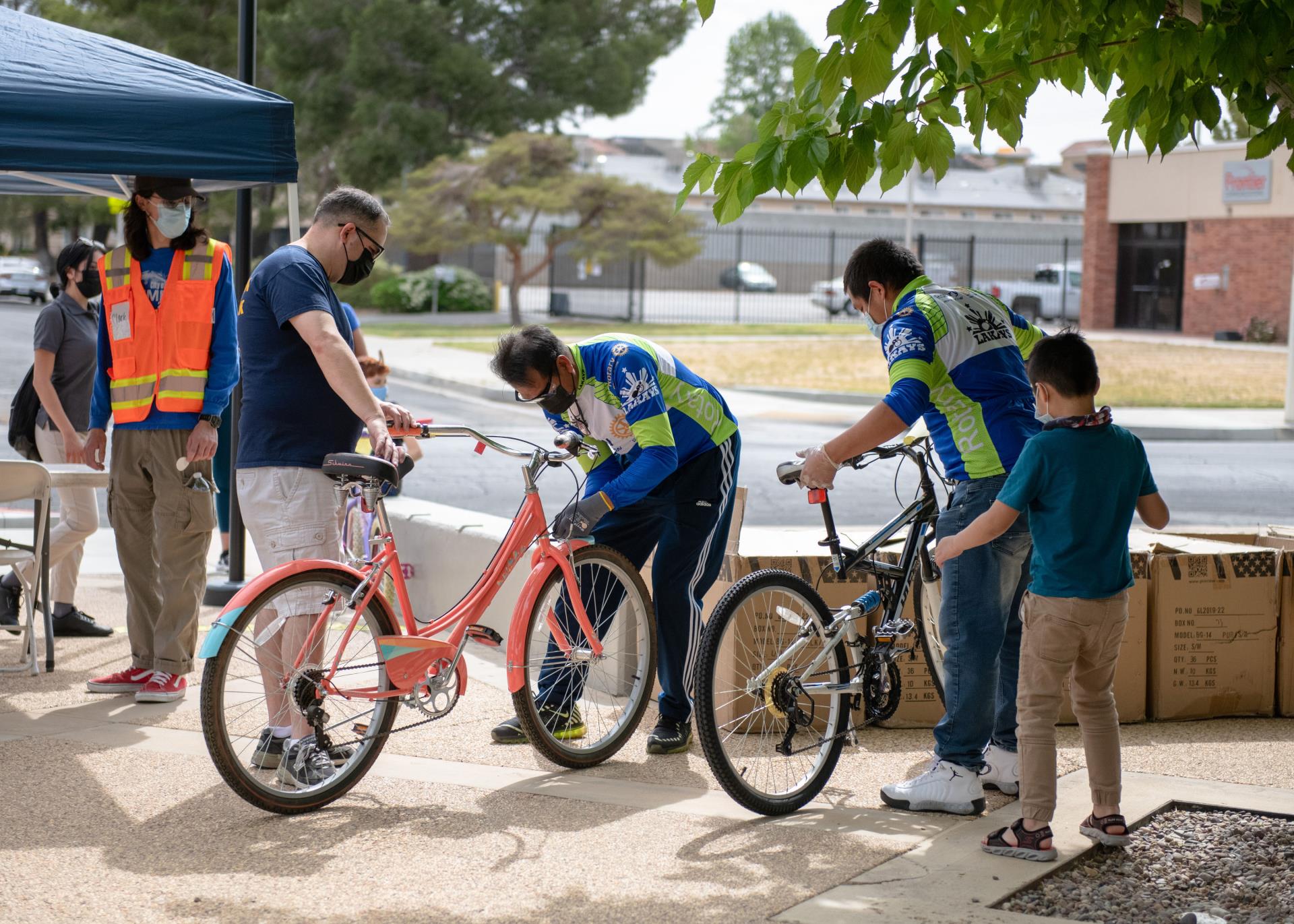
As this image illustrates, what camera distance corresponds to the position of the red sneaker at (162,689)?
236 inches

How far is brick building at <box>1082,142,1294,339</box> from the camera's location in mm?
36844

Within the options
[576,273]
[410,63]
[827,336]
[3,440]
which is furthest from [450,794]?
[576,273]

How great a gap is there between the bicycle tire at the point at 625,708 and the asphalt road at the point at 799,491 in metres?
5.34

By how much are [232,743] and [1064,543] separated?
2613 millimetres

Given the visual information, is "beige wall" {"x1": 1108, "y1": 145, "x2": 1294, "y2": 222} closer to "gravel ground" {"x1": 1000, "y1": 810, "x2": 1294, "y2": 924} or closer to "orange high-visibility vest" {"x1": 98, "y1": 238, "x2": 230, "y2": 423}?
"orange high-visibility vest" {"x1": 98, "y1": 238, "x2": 230, "y2": 423}

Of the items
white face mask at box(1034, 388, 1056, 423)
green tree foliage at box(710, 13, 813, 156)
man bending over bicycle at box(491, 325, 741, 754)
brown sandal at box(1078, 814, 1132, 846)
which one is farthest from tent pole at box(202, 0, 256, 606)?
green tree foliage at box(710, 13, 813, 156)

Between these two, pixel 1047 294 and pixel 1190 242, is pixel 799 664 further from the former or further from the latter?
pixel 1047 294

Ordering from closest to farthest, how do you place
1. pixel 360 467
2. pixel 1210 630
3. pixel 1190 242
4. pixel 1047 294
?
pixel 360 467 < pixel 1210 630 < pixel 1190 242 < pixel 1047 294

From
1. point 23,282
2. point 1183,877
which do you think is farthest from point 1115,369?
point 23,282

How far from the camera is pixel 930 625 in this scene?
225 inches

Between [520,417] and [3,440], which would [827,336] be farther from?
[3,440]

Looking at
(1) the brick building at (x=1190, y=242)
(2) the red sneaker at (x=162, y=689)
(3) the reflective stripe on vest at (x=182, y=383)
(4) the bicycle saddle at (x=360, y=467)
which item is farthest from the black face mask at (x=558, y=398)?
(1) the brick building at (x=1190, y=242)

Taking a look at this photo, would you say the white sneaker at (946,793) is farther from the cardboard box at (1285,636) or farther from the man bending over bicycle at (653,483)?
the cardboard box at (1285,636)

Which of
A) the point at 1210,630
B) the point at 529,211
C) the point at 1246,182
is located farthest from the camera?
the point at 1246,182
